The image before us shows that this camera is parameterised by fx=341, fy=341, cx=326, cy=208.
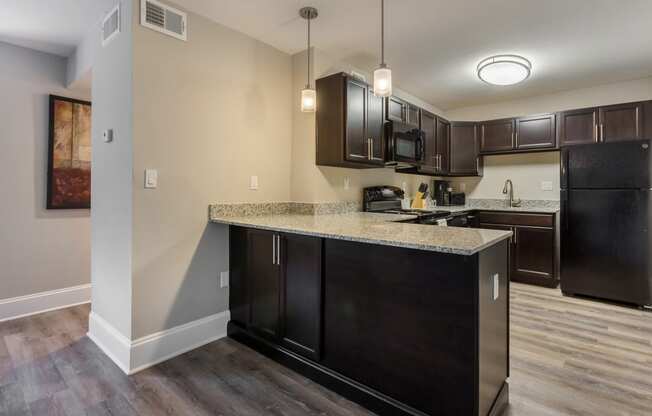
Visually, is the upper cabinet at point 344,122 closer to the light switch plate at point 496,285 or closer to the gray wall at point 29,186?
the light switch plate at point 496,285

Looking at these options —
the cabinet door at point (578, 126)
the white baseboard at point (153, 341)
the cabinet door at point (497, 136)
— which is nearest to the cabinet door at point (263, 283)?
the white baseboard at point (153, 341)

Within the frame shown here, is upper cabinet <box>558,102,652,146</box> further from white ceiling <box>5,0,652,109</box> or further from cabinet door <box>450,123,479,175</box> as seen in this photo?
cabinet door <box>450,123,479,175</box>

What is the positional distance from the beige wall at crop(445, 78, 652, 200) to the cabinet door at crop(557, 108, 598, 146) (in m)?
0.36

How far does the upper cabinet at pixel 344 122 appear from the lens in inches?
115

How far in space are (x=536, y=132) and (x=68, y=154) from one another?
531 centimetres

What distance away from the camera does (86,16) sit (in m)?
2.54

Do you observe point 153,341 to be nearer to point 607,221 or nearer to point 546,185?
point 607,221

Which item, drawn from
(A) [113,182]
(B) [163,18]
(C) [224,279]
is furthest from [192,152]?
(C) [224,279]

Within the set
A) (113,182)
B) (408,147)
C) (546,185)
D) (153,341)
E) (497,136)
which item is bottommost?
(153,341)

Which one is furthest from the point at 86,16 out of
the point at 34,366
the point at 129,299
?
the point at 34,366

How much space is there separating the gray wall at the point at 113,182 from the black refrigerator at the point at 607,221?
4.15m

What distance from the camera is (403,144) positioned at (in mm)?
3494

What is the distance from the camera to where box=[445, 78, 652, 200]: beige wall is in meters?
4.04

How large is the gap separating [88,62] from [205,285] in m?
2.08
